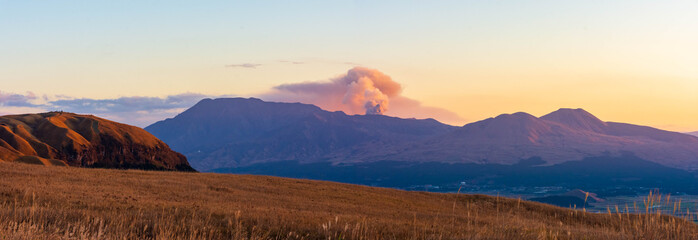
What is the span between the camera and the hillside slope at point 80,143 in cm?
10869

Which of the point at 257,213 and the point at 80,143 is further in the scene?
the point at 80,143

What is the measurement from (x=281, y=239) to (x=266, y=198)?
960 inches

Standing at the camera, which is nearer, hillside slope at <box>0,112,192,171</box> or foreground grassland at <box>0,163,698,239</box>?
foreground grassland at <box>0,163,698,239</box>

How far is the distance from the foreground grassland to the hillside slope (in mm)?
59348

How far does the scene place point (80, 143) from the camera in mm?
126062

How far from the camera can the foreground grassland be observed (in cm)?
1462

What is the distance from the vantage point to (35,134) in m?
121

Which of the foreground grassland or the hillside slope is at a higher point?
the hillside slope

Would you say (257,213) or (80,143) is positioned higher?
(80,143)

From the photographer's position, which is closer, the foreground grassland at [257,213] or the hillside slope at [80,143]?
the foreground grassland at [257,213]

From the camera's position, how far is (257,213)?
2364 cm

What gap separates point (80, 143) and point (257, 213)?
119 metres

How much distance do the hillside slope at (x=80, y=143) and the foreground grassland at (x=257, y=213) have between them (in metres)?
59.3

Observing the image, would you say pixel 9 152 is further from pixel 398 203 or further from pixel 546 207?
pixel 546 207
